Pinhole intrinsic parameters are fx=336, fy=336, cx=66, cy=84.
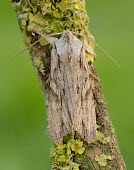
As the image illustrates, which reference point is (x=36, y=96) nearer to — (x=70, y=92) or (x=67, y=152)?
(x=70, y=92)

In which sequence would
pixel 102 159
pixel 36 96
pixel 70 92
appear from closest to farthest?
pixel 102 159
pixel 70 92
pixel 36 96

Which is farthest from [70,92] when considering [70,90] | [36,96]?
[36,96]

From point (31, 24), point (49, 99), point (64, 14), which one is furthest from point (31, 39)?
point (49, 99)

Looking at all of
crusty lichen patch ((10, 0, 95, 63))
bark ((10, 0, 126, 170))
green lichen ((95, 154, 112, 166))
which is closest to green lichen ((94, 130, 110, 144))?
bark ((10, 0, 126, 170))

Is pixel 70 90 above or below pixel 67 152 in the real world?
above

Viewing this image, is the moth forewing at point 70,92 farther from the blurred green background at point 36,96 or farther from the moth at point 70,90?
the blurred green background at point 36,96

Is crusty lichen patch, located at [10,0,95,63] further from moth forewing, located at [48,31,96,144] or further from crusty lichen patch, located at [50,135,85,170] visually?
crusty lichen patch, located at [50,135,85,170]

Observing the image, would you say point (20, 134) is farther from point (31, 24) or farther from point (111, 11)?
point (111, 11)
